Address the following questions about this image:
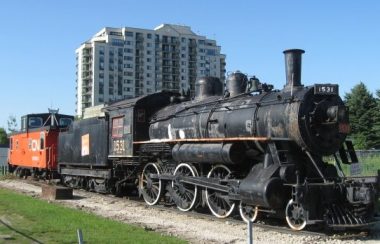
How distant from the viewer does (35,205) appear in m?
15.6

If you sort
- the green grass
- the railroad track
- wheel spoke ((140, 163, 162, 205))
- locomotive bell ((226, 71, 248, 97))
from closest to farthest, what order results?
the green grass
the railroad track
locomotive bell ((226, 71, 248, 97))
wheel spoke ((140, 163, 162, 205))

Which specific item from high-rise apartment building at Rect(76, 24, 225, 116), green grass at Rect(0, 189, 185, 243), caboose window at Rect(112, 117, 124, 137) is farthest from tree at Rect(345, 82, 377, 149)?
high-rise apartment building at Rect(76, 24, 225, 116)

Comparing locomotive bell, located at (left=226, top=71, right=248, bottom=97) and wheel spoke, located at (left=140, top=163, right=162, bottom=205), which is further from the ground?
locomotive bell, located at (left=226, top=71, right=248, bottom=97)

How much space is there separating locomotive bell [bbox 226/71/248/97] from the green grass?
15.9 ft

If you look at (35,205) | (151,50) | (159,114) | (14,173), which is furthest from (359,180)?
(151,50)

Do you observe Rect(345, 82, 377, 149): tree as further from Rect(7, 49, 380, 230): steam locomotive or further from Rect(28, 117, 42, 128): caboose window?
Rect(7, 49, 380, 230): steam locomotive

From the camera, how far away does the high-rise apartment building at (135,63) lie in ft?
433

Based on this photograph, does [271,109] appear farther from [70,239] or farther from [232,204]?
[70,239]

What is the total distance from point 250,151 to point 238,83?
2261 millimetres

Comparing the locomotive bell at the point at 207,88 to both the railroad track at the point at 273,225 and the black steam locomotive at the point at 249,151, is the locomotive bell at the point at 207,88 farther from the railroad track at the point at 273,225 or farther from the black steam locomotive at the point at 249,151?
the railroad track at the point at 273,225

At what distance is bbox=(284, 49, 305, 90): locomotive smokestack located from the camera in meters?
12.6

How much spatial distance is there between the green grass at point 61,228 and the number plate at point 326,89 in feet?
15.1

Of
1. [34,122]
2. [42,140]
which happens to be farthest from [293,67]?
[34,122]

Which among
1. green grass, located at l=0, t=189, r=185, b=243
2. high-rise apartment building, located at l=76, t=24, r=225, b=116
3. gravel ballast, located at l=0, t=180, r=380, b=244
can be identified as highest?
high-rise apartment building, located at l=76, t=24, r=225, b=116
